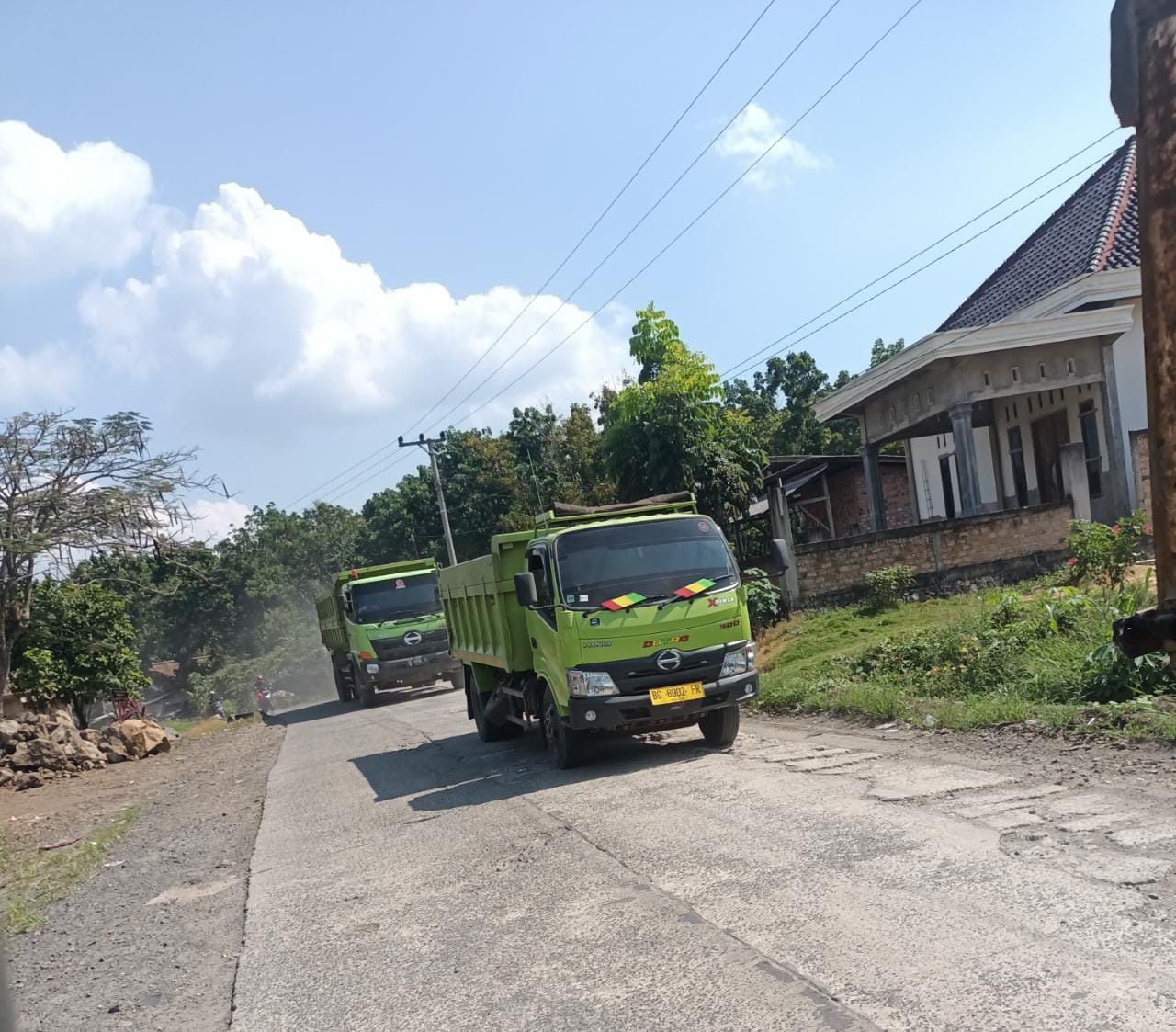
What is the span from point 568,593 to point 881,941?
558cm

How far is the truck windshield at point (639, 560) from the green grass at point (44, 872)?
4.57 metres

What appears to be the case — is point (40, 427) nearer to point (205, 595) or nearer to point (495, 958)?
point (495, 958)

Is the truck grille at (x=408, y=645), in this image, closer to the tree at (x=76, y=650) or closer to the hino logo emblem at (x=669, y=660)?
the tree at (x=76, y=650)

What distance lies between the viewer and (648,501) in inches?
486

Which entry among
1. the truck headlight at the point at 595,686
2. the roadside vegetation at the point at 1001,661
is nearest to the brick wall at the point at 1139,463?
the roadside vegetation at the point at 1001,661

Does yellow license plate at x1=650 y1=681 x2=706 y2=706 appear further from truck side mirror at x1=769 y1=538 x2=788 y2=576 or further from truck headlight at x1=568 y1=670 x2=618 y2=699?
truck side mirror at x1=769 y1=538 x2=788 y2=576

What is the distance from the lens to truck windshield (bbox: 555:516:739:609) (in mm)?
9789

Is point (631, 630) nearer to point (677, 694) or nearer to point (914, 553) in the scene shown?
point (677, 694)

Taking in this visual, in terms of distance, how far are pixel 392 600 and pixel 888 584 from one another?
1091 cm

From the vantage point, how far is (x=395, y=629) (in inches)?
904

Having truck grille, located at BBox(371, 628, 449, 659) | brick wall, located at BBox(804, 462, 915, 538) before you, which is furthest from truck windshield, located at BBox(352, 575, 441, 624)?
brick wall, located at BBox(804, 462, 915, 538)

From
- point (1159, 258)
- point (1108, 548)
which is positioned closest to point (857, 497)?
point (1108, 548)

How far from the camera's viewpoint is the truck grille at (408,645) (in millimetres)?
22812

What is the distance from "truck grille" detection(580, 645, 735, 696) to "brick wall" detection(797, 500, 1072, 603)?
8.07 m
